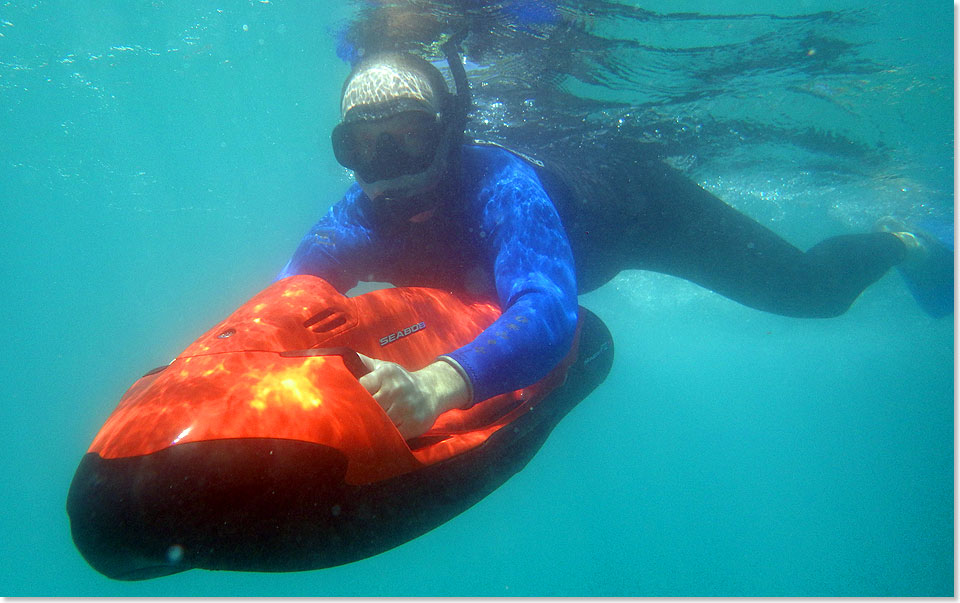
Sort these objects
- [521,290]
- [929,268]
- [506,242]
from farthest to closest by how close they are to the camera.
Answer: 1. [929,268]
2. [506,242]
3. [521,290]

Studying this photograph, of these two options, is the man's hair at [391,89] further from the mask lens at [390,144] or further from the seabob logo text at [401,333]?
the seabob logo text at [401,333]

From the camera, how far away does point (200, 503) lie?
1.22 metres

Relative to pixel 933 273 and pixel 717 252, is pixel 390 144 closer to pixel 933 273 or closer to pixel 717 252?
pixel 717 252

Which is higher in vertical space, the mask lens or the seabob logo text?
the mask lens

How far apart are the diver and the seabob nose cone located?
1.23 ft

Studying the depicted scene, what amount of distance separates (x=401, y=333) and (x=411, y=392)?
830 mm

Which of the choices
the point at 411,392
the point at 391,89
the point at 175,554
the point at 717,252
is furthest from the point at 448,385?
the point at 717,252

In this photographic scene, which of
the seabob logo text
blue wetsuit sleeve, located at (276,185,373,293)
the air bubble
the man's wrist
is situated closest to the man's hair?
blue wetsuit sleeve, located at (276,185,373,293)

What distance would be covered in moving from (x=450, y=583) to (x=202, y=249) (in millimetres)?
38036

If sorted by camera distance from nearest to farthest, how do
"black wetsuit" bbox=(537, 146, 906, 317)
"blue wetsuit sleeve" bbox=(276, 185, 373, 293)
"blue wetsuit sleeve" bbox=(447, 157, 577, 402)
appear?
"blue wetsuit sleeve" bbox=(447, 157, 577, 402)
"blue wetsuit sleeve" bbox=(276, 185, 373, 293)
"black wetsuit" bbox=(537, 146, 906, 317)

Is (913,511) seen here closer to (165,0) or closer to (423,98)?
(423,98)

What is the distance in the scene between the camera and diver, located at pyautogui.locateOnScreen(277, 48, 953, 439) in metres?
1.94

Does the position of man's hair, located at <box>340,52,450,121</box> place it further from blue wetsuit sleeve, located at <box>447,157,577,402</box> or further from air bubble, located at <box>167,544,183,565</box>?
air bubble, located at <box>167,544,183,565</box>

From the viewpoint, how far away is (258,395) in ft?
4.66
